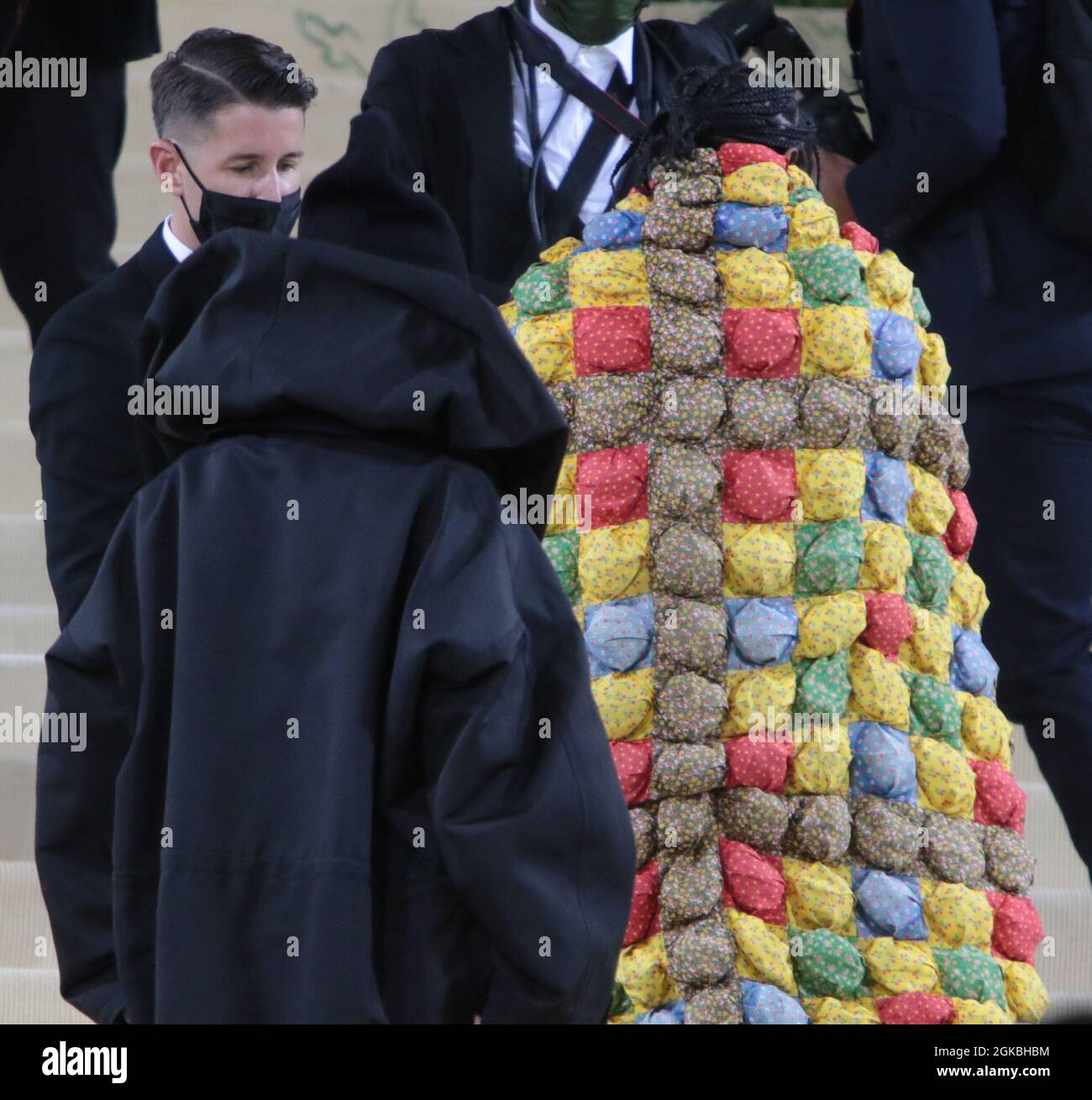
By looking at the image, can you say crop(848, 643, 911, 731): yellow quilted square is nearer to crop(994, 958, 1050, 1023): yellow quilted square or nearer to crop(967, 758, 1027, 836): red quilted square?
crop(967, 758, 1027, 836): red quilted square

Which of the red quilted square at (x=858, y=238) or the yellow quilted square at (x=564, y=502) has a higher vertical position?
the red quilted square at (x=858, y=238)

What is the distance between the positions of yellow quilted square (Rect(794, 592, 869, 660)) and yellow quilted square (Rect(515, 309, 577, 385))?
40 cm

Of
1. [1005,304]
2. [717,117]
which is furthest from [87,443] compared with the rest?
[1005,304]

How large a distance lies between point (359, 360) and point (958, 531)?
95cm

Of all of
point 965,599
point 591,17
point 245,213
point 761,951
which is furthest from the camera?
point 591,17

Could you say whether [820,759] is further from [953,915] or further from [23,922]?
[23,922]

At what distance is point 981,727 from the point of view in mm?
2395

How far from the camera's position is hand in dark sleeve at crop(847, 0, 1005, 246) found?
10.8ft

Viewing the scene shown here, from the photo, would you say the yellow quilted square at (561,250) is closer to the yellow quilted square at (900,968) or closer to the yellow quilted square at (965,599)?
the yellow quilted square at (965,599)

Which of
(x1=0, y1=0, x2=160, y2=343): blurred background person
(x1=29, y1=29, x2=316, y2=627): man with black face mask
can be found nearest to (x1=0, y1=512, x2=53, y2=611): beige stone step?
(x1=0, y1=0, x2=160, y2=343): blurred background person

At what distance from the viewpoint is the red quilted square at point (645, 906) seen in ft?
7.46

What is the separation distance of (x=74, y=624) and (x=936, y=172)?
1947 millimetres

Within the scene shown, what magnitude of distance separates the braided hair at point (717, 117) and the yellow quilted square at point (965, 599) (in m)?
0.58

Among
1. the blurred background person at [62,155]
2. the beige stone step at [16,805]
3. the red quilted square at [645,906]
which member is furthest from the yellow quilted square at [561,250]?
the blurred background person at [62,155]
